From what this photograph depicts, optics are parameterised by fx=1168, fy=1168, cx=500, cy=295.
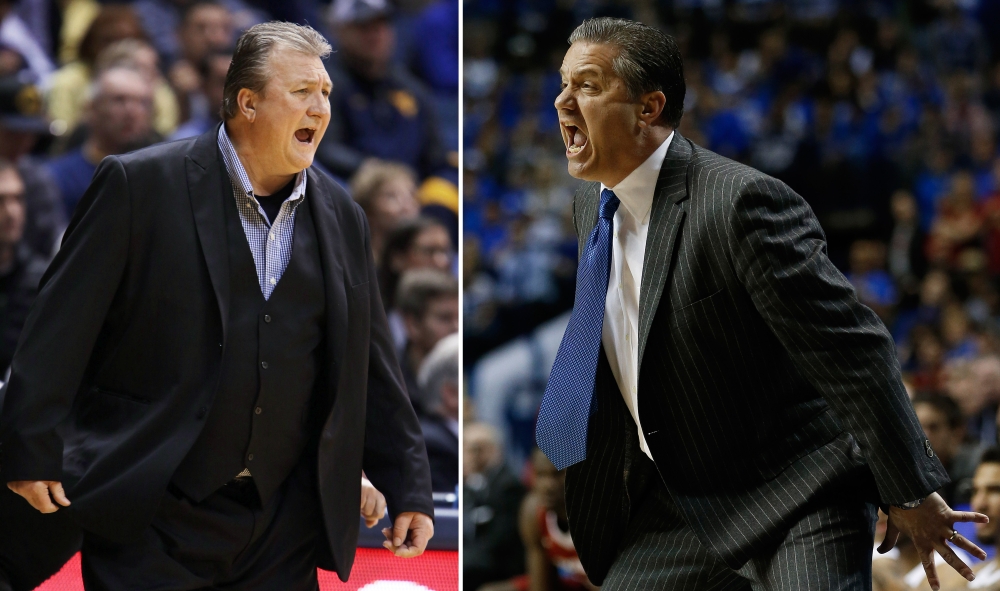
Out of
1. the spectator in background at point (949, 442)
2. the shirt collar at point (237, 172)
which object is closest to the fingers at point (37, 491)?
the shirt collar at point (237, 172)

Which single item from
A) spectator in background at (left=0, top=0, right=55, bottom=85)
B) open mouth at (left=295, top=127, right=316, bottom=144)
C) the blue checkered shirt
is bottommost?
spectator in background at (left=0, top=0, right=55, bottom=85)

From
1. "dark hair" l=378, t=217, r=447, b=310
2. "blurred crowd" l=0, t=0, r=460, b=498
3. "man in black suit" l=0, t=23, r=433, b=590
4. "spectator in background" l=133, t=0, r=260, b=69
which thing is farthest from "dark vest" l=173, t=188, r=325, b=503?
"spectator in background" l=133, t=0, r=260, b=69

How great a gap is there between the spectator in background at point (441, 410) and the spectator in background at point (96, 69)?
1.99 meters

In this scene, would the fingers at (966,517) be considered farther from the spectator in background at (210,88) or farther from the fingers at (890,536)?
the spectator in background at (210,88)

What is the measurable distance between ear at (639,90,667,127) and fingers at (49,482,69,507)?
1.34 meters

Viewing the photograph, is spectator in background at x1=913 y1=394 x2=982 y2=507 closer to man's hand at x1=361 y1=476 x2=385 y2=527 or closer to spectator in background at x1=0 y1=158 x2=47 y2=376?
man's hand at x1=361 y1=476 x2=385 y2=527

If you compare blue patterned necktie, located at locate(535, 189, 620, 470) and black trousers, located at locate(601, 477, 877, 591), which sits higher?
blue patterned necktie, located at locate(535, 189, 620, 470)

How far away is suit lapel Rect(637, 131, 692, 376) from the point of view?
228 cm

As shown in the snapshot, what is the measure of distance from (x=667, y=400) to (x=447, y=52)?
4328mm

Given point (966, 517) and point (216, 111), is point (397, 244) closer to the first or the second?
point (216, 111)

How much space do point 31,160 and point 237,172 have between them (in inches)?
159

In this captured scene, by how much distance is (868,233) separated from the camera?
715 cm

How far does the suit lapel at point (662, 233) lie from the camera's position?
89.8 inches

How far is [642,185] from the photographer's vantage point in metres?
2.41
